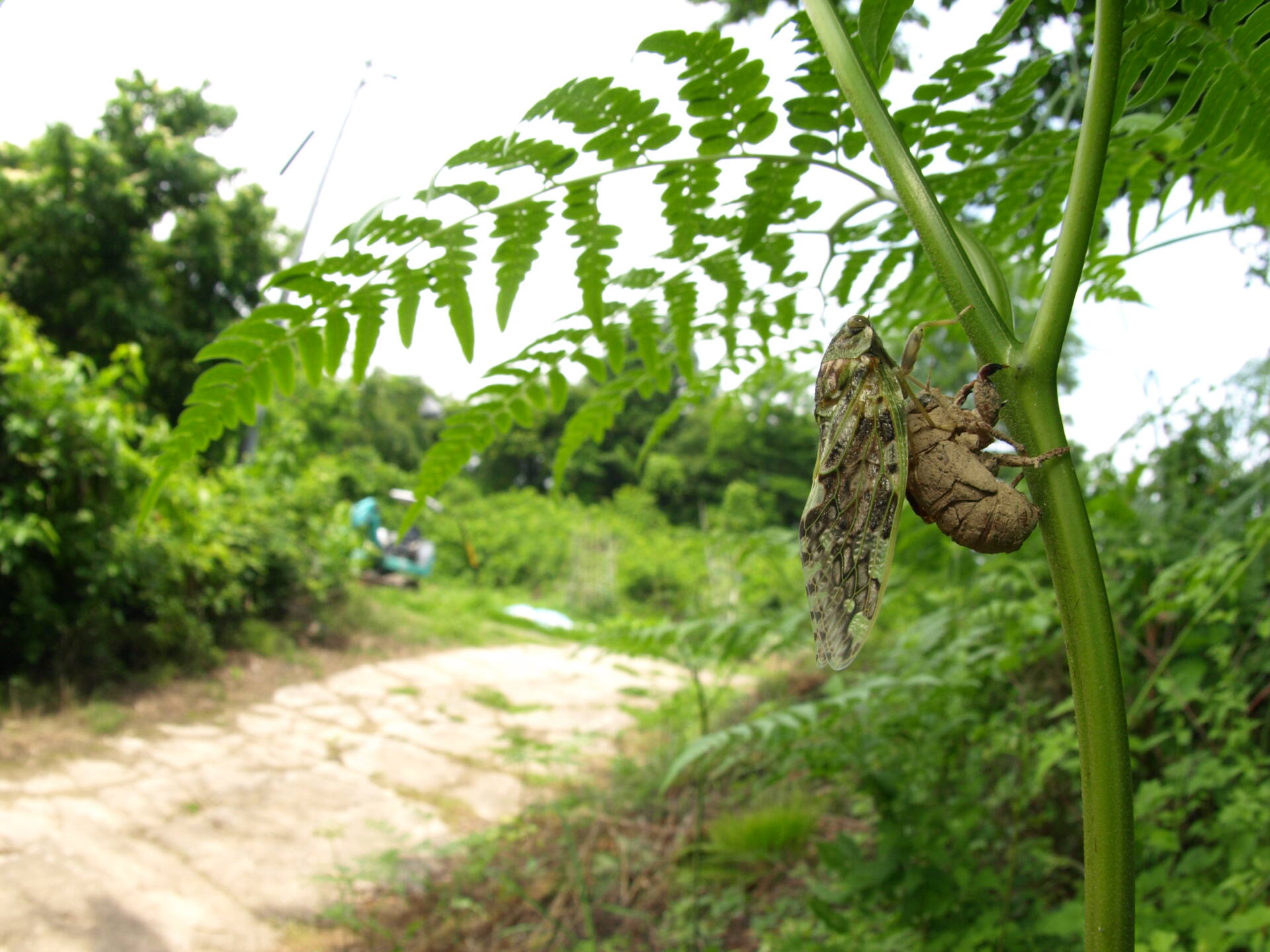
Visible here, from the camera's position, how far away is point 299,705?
5074 millimetres

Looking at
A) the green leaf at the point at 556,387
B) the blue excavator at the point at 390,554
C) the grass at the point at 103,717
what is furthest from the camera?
the blue excavator at the point at 390,554

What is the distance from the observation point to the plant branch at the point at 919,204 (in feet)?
1.54

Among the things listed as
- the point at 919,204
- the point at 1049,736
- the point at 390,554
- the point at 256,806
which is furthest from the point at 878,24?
the point at 390,554

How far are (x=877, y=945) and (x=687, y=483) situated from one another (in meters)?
13.8

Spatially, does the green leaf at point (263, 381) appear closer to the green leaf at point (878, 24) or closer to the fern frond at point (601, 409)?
the fern frond at point (601, 409)

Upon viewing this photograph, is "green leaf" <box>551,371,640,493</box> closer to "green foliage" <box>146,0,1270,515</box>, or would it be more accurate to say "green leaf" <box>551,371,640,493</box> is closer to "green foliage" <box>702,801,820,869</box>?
"green foliage" <box>146,0,1270,515</box>

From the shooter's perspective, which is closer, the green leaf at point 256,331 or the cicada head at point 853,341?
the cicada head at point 853,341

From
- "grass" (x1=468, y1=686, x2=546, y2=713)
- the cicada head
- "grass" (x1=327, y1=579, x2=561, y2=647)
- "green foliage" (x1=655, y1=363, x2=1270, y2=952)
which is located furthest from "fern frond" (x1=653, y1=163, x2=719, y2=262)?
"grass" (x1=327, y1=579, x2=561, y2=647)

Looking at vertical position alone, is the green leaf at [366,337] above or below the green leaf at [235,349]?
above

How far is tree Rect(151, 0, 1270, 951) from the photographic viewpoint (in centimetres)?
43

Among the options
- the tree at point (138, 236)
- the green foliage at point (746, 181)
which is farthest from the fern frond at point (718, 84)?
the tree at point (138, 236)

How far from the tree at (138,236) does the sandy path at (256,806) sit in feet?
15.7

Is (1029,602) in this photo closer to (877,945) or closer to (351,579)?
(877,945)

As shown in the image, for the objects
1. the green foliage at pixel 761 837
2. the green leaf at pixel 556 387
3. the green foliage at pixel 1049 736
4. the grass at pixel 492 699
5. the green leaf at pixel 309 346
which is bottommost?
the grass at pixel 492 699
